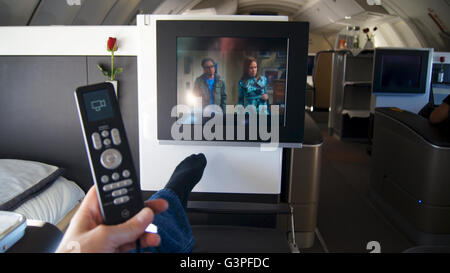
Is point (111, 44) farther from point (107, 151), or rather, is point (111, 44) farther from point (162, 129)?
point (107, 151)

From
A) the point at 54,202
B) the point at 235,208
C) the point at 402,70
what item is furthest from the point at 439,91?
the point at 54,202

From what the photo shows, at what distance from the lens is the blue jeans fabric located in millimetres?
731

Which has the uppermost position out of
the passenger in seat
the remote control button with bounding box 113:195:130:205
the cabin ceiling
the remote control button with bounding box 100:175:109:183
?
the cabin ceiling

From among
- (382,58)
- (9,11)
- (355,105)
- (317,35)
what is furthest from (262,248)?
(317,35)

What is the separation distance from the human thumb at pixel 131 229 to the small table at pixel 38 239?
0.86 ft

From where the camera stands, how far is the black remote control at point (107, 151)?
0.62 m

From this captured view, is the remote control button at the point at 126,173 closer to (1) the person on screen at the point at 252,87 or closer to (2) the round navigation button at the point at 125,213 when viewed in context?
(2) the round navigation button at the point at 125,213

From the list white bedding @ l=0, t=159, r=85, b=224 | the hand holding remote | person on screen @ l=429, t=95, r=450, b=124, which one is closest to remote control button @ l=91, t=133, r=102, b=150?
the hand holding remote

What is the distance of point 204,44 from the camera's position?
119cm

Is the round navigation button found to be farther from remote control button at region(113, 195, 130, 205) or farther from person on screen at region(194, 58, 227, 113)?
person on screen at region(194, 58, 227, 113)

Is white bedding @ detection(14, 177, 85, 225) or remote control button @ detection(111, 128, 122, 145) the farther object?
white bedding @ detection(14, 177, 85, 225)

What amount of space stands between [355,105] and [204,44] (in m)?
5.45

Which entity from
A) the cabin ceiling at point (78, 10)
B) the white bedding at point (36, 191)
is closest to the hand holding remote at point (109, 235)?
the white bedding at point (36, 191)

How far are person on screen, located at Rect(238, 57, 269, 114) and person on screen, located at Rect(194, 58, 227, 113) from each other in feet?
0.20
